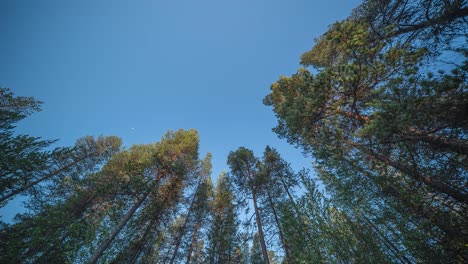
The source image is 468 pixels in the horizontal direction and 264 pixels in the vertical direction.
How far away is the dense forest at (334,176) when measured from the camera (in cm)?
439

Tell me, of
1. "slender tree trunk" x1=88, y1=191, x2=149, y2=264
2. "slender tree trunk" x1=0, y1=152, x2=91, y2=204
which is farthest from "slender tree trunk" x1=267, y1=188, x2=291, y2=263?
"slender tree trunk" x1=0, y1=152, x2=91, y2=204

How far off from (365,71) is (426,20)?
91.6 inches

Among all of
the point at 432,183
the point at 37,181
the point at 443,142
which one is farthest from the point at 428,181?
the point at 37,181

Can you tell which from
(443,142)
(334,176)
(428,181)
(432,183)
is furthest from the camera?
(334,176)

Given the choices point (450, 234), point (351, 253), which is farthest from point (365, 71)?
point (351, 253)

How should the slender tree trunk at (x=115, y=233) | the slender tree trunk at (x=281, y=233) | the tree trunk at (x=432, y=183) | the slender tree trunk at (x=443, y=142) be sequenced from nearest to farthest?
the slender tree trunk at (x=443, y=142) → the tree trunk at (x=432, y=183) → the slender tree trunk at (x=115, y=233) → the slender tree trunk at (x=281, y=233)

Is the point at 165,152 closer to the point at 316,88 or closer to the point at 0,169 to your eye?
the point at 0,169

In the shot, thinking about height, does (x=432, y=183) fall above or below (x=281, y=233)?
below

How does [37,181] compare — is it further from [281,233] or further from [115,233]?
[281,233]

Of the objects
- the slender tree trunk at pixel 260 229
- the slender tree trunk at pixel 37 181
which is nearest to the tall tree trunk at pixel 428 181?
the slender tree trunk at pixel 260 229

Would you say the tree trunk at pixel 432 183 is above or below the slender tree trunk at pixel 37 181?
below

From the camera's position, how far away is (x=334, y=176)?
675cm

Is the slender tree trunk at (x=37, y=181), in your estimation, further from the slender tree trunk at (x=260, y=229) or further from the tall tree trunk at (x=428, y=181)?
the tall tree trunk at (x=428, y=181)

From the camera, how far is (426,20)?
4875 millimetres
